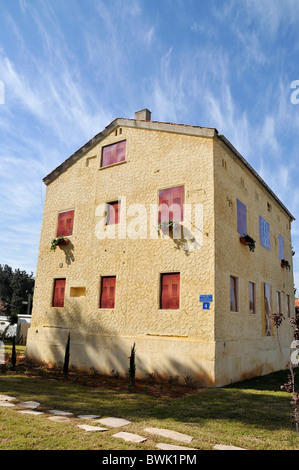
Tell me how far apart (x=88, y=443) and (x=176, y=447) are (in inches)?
54.0

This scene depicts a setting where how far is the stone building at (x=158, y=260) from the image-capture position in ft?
40.7

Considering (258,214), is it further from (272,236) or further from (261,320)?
(261,320)

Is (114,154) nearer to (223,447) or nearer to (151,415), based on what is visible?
(151,415)

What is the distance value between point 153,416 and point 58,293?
33.4ft

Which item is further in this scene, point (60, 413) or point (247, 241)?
point (247, 241)

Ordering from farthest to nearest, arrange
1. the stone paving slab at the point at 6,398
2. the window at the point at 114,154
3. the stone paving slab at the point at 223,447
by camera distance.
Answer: the window at the point at 114,154 → the stone paving slab at the point at 6,398 → the stone paving slab at the point at 223,447

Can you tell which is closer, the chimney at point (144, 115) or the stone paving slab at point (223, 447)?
the stone paving slab at point (223, 447)

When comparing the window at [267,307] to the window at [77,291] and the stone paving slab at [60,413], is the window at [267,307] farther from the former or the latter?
the stone paving slab at [60,413]

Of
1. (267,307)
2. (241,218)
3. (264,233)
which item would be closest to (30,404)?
(241,218)

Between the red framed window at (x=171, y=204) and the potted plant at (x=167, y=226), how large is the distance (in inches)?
9.0

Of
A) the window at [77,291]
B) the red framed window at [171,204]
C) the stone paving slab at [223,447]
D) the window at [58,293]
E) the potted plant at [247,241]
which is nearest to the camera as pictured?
the stone paving slab at [223,447]

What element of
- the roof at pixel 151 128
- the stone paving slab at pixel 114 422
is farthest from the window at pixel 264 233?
the stone paving slab at pixel 114 422

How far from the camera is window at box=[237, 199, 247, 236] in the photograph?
1512cm

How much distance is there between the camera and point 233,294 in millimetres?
13781
